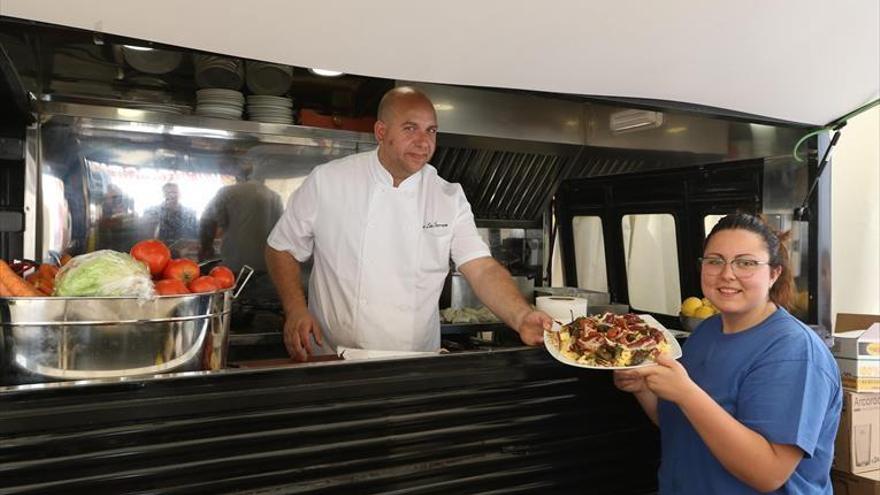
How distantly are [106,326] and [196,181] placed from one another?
7.86 feet

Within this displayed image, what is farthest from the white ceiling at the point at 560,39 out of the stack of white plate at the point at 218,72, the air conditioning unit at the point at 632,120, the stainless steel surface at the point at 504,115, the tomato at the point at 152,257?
the stack of white plate at the point at 218,72

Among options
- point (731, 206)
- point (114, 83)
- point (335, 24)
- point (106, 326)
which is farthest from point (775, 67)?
point (114, 83)

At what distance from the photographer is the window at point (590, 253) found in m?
3.99

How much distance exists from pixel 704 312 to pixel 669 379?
1.29m

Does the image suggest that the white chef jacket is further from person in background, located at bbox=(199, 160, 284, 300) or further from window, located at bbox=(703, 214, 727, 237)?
window, located at bbox=(703, 214, 727, 237)

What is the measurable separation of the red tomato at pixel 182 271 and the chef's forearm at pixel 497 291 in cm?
105

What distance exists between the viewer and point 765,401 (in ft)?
4.77

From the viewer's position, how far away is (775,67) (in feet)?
6.68

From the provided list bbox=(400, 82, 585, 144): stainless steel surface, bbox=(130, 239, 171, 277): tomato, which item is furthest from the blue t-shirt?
bbox=(400, 82, 585, 144): stainless steel surface

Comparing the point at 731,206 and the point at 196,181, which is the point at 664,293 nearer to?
the point at 731,206

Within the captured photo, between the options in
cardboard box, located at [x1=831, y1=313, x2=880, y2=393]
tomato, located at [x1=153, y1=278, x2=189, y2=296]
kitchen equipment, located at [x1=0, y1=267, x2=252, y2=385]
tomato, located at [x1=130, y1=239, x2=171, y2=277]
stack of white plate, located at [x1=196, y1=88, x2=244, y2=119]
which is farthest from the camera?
stack of white plate, located at [x1=196, y1=88, x2=244, y2=119]

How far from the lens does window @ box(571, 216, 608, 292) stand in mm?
3990

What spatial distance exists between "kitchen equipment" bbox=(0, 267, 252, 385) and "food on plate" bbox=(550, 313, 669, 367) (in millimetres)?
923

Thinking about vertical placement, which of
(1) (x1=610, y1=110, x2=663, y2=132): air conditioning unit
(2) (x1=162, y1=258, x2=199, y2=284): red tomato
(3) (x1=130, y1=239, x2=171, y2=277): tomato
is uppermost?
(1) (x1=610, y1=110, x2=663, y2=132): air conditioning unit
